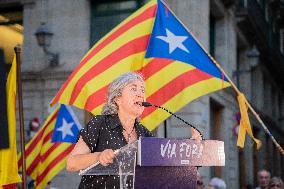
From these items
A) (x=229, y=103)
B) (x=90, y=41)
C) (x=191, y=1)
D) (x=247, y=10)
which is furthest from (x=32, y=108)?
(x=247, y=10)

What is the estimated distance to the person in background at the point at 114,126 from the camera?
10.8ft

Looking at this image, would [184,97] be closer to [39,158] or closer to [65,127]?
[65,127]

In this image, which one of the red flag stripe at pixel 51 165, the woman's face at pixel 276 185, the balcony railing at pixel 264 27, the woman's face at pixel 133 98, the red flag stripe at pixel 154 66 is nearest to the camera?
the woman's face at pixel 133 98

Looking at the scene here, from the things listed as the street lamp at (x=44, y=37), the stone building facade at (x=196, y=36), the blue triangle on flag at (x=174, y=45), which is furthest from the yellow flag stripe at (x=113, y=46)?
the street lamp at (x=44, y=37)

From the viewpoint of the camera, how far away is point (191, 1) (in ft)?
45.8

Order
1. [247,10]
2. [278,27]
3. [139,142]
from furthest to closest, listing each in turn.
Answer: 1. [278,27]
2. [247,10]
3. [139,142]

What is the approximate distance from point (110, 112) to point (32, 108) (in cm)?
1140

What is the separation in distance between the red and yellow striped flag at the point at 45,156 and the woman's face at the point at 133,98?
490 cm

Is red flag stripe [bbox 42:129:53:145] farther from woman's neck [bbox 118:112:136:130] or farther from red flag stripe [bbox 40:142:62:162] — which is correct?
woman's neck [bbox 118:112:136:130]

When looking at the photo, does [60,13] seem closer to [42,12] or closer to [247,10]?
[42,12]

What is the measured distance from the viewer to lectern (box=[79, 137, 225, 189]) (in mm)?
2846

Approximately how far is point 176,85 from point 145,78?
13.9 inches

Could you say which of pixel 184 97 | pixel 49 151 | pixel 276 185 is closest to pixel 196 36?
pixel 49 151

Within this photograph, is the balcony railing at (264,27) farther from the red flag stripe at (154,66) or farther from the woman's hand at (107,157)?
the woman's hand at (107,157)
